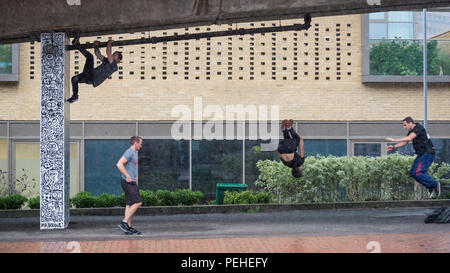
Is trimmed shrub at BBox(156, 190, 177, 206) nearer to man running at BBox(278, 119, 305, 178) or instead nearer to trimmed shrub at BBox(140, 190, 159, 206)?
trimmed shrub at BBox(140, 190, 159, 206)

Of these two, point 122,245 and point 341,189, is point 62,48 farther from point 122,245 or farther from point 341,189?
point 341,189

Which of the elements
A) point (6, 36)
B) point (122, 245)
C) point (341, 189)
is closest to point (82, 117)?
point (6, 36)

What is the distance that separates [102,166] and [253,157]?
5.20 m

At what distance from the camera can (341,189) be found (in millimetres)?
21109

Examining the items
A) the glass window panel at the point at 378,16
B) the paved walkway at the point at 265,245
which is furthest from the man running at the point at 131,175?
the glass window panel at the point at 378,16

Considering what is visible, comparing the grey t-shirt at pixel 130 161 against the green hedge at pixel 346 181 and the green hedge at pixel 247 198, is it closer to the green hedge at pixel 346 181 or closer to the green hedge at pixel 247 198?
the green hedge at pixel 247 198

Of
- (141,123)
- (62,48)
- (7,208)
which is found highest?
(62,48)

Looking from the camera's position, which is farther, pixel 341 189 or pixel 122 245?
pixel 341 189

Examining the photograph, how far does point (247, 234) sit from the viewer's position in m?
14.0

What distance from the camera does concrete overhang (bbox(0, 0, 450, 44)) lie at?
48.8 feet

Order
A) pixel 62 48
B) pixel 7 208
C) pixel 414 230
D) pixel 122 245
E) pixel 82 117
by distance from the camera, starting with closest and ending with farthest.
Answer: pixel 122 245 < pixel 414 230 < pixel 62 48 < pixel 7 208 < pixel 82 117

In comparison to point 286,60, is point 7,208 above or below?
below

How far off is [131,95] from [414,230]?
11796 mm

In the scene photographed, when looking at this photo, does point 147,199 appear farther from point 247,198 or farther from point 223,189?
point 247,198
